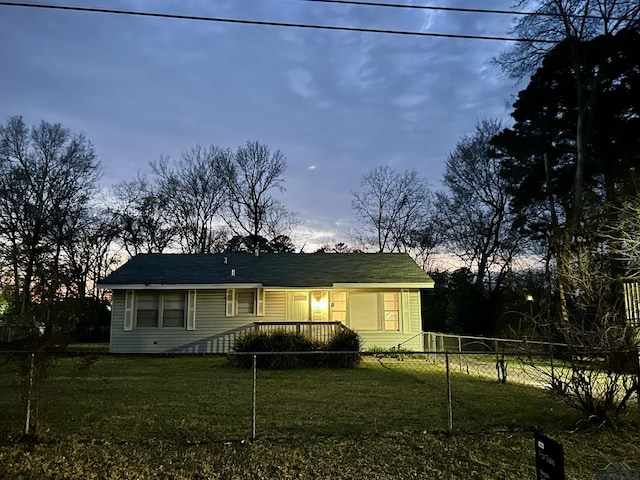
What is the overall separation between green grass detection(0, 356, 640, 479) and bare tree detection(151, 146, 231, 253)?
68.0ft

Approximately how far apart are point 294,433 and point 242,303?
11.5m

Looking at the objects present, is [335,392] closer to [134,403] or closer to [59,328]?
[134,403]

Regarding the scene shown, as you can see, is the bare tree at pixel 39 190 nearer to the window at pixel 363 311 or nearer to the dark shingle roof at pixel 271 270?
the dark shingle roof at pixel 271 270

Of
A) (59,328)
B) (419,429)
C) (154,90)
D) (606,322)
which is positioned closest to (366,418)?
(419,429)

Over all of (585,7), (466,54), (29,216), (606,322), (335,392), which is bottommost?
(335,392)

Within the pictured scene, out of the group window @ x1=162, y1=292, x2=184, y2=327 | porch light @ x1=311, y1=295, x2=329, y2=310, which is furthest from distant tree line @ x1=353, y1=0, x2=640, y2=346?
window @ x1=162, y1=292, x2=184, y2=327

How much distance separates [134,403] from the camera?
7359 mm

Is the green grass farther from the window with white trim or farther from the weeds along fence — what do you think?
the window with white trim

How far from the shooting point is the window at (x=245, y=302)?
16.5 meters

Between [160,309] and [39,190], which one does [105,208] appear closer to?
[39,190]

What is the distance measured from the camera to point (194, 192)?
29.6 metres

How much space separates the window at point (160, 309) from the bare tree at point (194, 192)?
13.2 meters

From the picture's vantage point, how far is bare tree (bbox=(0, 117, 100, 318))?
79.0 feet

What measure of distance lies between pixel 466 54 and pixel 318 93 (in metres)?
6.22
